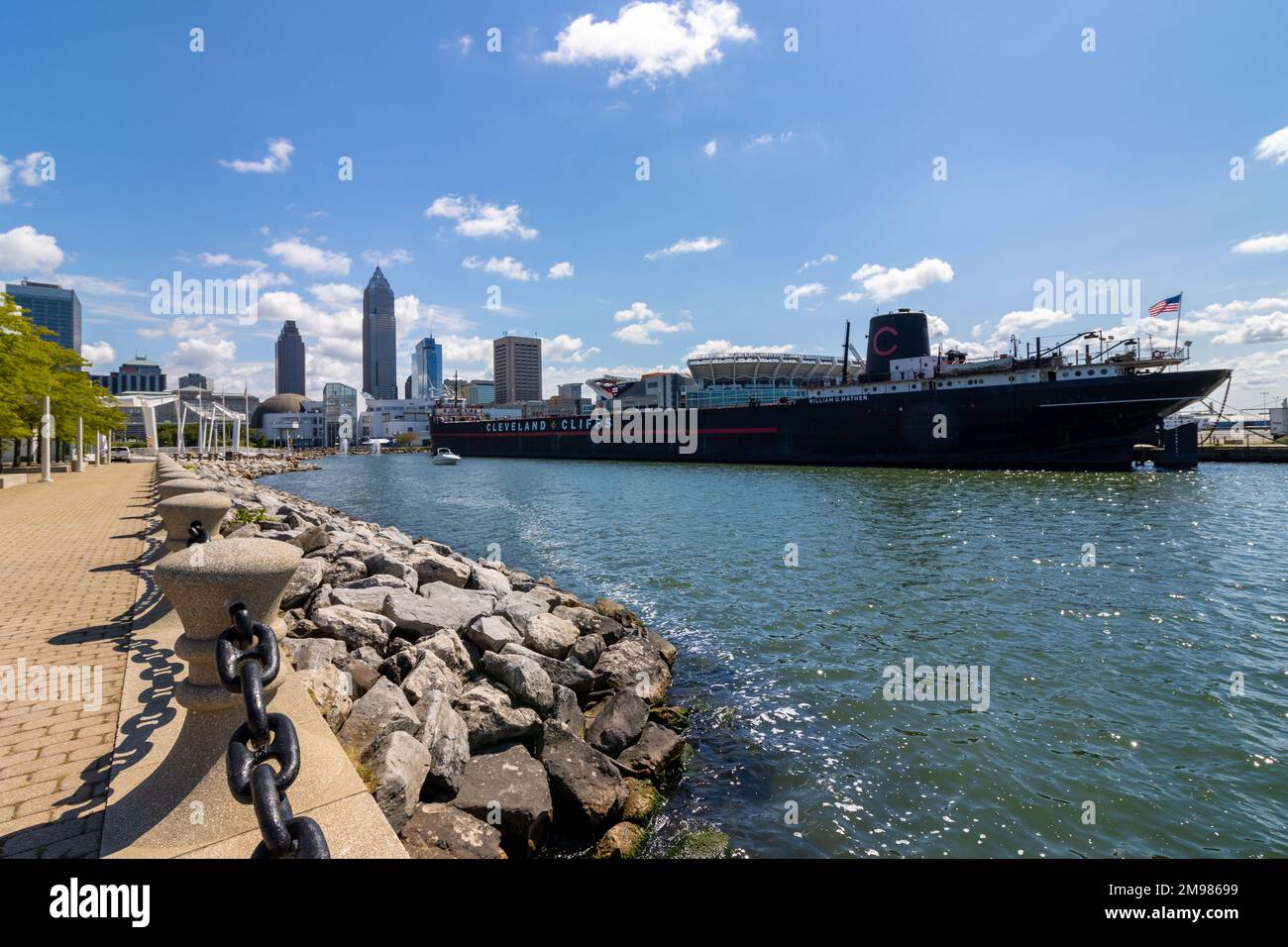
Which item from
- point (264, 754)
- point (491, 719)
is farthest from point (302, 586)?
point (264, 754)

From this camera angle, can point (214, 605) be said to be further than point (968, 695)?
No

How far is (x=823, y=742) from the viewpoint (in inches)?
292

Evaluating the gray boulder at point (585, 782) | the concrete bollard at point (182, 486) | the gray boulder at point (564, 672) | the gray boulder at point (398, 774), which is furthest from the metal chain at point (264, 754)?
the concrete bollard at point (182, 486)

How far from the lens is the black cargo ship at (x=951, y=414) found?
43250 mm

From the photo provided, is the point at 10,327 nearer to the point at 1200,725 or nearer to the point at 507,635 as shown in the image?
the point at 507,635

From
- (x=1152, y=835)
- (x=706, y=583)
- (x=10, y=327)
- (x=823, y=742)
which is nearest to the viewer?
(x=1152, y=835)

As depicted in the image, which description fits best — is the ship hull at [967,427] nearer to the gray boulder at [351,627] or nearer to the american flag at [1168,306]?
the american flag at [1168,306]

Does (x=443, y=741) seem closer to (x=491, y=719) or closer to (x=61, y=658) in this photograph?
(x=491, y=719)

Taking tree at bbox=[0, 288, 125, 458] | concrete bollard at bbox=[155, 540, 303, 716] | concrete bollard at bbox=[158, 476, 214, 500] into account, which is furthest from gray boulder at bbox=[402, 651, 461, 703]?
tree at bbox=[0, 288, 125, 458]

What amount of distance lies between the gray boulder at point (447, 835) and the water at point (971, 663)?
6.36ft

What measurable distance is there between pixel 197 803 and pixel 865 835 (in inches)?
220

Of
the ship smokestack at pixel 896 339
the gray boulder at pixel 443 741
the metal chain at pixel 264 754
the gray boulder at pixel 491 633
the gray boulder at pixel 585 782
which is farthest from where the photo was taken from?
the ship smokestack at pixel 896 339

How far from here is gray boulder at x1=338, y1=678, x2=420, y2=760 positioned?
16.6 ft
